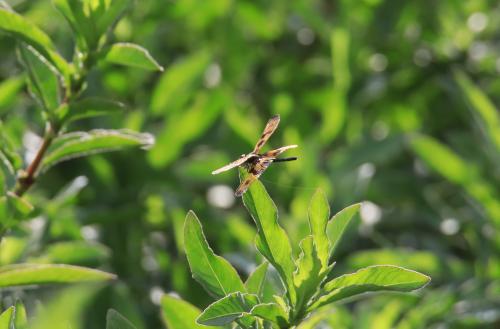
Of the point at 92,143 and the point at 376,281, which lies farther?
the point at 92,143

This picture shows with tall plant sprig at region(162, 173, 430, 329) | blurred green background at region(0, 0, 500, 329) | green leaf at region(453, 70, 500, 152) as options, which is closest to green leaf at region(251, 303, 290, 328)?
tall plant sprig at region(162, 173, 430, 329)

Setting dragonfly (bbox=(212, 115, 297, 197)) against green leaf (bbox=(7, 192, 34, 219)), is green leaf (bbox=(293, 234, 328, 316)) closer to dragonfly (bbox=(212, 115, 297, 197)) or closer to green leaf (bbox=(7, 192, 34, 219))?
dragonfly (bbox=(212, 115, 297, 197))

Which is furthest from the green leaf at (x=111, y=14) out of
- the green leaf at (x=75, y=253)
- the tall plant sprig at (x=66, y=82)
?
the green leaf at (x=75, y=253)

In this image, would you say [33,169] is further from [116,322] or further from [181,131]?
[181,131]

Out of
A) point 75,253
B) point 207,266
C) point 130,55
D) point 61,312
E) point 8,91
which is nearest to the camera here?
point 61,312

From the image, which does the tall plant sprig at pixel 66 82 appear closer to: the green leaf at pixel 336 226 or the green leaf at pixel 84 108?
the green leaf at pixel 84 108

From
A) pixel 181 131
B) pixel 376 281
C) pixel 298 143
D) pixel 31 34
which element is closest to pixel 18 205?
pixel 31 34

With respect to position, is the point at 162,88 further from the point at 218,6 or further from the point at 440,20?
the point at 440,20
